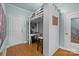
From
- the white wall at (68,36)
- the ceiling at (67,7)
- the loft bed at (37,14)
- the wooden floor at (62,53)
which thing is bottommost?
the wooden floor at (62,53)

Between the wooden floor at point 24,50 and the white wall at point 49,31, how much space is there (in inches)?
6.7

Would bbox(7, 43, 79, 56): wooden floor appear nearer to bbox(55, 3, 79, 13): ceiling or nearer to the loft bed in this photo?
the loft bed

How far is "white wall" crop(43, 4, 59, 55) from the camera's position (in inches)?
56.5

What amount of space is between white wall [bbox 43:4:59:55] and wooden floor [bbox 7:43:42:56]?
0.17m

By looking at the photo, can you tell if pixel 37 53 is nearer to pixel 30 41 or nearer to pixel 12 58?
pixel 30 41

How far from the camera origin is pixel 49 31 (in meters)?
1.45

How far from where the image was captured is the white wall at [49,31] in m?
1.44

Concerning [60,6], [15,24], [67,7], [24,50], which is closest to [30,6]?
[15,24]

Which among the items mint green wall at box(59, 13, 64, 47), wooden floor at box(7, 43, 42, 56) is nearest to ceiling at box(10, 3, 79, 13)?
mint green wall at box(59, 13, 64, 47)

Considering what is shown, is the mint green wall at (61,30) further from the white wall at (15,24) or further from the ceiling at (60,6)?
the white wall at (15,24)

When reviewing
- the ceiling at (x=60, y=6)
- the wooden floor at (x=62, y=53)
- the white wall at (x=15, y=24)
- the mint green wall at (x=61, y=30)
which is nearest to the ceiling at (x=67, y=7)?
the ceiling at (x=60, y=6)

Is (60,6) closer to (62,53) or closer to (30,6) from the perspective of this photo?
(30,6)

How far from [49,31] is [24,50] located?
53 cm

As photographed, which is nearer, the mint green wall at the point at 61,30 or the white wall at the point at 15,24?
the white wall at the point at 15,24
